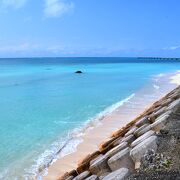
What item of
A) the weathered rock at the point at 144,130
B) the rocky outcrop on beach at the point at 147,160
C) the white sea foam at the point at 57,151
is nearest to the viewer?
the rocky outcrop on beach at the point at 147,160

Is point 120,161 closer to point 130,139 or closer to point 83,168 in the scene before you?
point 83,168

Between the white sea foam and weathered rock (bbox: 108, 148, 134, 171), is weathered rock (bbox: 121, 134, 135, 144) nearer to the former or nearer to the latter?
weathered rock (bbox: 108, 148, 134, 171)

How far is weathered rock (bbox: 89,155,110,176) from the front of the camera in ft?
19.9

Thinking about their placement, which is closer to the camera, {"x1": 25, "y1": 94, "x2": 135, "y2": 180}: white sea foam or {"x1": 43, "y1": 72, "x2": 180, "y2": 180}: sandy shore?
{"x1": 25, "y1": 94, "x2": 135, "y2": 180}: white sea foam

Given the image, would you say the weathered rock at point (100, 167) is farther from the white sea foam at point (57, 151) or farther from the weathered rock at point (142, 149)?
the white sea foam at point (57, 151)

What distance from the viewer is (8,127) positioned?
525 inches

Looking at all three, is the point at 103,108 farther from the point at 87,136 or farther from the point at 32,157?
the point at 32,157

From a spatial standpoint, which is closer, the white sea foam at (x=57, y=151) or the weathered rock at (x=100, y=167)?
the weathered rock at (x=100, y=167)

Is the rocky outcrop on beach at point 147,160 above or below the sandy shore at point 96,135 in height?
above

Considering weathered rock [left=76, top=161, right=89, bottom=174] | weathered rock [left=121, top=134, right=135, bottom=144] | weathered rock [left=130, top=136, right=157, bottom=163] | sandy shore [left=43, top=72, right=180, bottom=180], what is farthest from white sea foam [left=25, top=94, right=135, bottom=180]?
weathered rock [left=130, top=136, right=157, bottom=163]

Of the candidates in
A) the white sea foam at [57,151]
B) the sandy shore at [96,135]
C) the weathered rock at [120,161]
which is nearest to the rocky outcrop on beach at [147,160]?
the weathered rock at [120,161]

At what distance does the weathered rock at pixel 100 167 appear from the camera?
608 cm

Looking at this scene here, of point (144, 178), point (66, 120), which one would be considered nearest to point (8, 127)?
point (66, 120)

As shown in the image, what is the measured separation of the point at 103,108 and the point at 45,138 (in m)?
6.04
